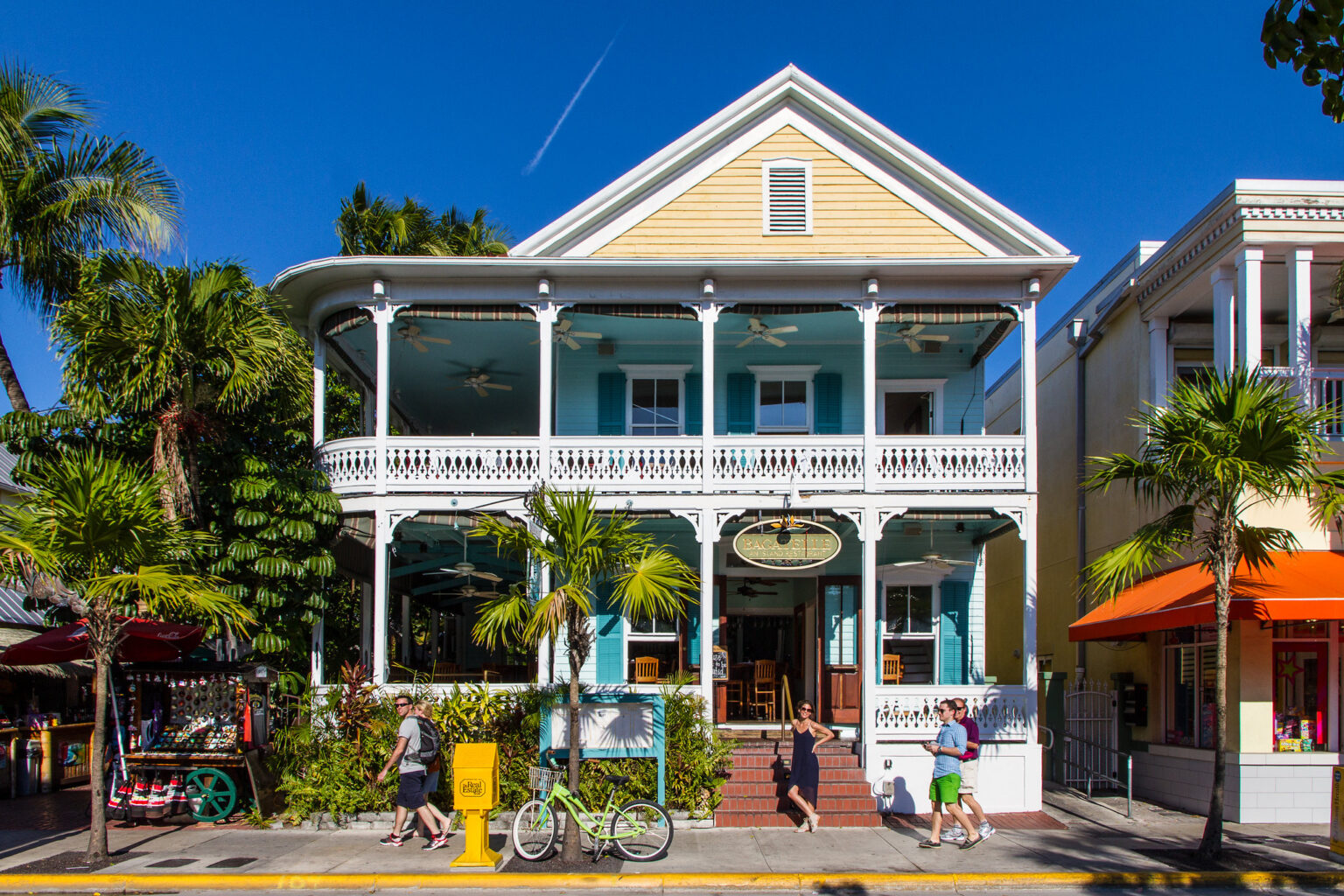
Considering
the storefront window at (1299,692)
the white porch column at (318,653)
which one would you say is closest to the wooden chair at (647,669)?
the white porch column at (318,653)

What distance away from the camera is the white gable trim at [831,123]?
16.0 metres

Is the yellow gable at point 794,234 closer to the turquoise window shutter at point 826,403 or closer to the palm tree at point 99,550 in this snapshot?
the turquoise window shutter at point 826,403

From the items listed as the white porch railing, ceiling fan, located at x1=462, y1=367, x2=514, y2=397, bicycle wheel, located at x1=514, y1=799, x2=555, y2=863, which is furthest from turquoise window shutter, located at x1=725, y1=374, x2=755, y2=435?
bicycle wheel, located at x1=514, y1=799, x2=555, y2=863

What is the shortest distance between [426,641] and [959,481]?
80.6 ft

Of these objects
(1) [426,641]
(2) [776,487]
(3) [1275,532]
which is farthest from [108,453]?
(1) [426,641]

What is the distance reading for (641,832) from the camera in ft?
37.1

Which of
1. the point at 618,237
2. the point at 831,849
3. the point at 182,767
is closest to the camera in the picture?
the point at 831,849

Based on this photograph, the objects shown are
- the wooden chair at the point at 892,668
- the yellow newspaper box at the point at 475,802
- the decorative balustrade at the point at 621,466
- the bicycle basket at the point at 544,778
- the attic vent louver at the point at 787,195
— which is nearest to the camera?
the yellow newspaper box at the point at 475,802

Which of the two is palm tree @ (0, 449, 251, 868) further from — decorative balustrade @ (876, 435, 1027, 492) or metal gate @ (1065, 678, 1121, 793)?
metal gate @ (1065, 678, 1121, 793)

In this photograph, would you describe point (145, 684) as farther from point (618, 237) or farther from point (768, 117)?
point (768, 117)

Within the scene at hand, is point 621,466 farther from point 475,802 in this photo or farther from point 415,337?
point 475,802

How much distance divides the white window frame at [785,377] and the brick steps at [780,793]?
5567mm

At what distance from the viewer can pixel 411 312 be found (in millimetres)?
15953

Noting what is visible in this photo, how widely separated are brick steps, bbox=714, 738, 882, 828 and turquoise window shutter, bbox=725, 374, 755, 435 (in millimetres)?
5499
